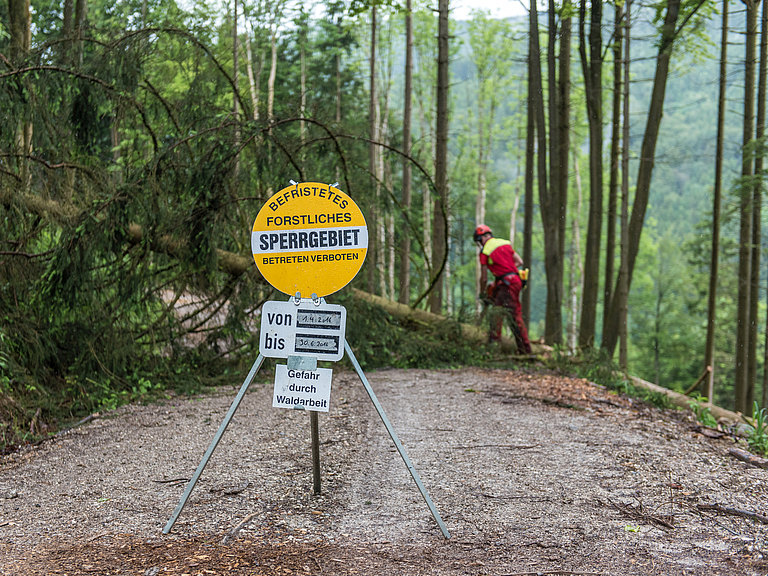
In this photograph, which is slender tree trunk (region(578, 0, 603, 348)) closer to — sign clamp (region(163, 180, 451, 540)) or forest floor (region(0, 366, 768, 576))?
forest floor (region(0, 366, 768, 576))

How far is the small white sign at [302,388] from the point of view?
4453 mm

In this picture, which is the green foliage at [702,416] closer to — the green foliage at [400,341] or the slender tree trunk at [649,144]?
the slender tree trunk at [649,144]

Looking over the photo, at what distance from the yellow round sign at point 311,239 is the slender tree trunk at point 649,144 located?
28.9 ft

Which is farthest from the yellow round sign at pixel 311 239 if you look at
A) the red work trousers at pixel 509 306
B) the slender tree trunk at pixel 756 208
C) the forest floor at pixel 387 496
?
the slender tree trunk at pixel 756 208

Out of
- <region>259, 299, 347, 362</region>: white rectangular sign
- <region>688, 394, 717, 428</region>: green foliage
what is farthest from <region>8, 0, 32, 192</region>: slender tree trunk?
<region>688, 394, 717, 428</region>: green foliage

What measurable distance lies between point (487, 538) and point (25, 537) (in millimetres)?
2611

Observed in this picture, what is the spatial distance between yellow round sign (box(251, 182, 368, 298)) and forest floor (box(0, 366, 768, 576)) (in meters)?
1.45

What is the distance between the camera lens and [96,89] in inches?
331

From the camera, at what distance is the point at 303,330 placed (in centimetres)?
444

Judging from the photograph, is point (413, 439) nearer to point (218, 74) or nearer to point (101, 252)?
point (101, 252)

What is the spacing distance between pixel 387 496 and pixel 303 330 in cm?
131

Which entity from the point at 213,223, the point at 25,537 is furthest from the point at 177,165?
the point at 25,537

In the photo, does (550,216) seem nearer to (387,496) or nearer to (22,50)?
(22,50)

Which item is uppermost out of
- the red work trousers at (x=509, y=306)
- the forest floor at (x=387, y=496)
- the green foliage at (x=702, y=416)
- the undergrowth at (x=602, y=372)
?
the red work trousers at (x=509, y=306)
